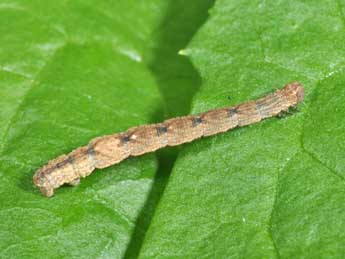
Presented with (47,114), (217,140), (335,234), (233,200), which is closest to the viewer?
(335,234)

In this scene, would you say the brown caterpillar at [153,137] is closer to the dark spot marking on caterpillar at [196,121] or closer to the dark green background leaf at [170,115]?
the dark spot marking on caterpillar at [196,121]

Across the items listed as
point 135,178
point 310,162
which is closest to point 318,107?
point 310,162

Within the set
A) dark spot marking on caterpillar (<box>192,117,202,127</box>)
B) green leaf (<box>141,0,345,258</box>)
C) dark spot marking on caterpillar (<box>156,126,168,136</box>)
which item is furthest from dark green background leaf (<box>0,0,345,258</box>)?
dark spot marking on caterpillar (<box>156,126,168,136</box>)

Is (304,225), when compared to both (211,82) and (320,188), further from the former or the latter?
(211,82)

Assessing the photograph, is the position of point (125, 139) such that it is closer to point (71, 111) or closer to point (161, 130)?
point (161, 130)

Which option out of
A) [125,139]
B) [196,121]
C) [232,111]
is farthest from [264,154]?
[125,139]

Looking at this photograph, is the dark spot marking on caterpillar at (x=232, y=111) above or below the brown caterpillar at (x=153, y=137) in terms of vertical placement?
above

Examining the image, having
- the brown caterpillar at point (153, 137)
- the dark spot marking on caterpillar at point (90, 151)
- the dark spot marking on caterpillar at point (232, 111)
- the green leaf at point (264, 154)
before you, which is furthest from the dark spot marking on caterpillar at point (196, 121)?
the dark spot marking on caterpillar at point (90, 151)
